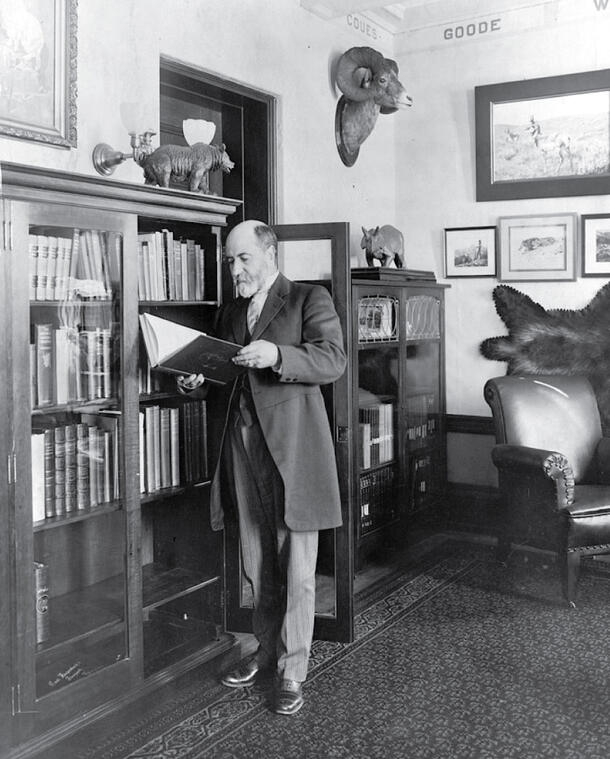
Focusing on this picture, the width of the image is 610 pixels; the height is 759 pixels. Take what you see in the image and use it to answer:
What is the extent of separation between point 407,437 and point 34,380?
284 centimetres

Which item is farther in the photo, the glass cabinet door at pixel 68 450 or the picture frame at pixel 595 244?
Result: the picture frame at pixel 595 244

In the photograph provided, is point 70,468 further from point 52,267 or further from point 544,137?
point 544,137

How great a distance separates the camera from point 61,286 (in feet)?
8.96

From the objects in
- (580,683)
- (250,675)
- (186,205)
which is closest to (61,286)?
(186,205)

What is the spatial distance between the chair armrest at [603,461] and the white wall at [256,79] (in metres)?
1.88

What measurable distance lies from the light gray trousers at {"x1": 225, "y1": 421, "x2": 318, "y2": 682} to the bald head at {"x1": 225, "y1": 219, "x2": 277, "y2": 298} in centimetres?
54

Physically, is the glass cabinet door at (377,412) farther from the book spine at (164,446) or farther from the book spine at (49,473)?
the book spine at (49,473)

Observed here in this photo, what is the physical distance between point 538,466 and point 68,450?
241 cm

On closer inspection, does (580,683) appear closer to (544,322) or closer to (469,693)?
(469,693)

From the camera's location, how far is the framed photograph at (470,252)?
211 inches

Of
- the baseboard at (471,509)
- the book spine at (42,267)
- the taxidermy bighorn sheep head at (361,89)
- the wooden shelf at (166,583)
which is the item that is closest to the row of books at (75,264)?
the book spine at (42,267)

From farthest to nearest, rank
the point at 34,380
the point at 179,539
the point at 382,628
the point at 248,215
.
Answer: the point at 248,215 < the point at 382,628 < the point at 179,539 < the point at 34,380

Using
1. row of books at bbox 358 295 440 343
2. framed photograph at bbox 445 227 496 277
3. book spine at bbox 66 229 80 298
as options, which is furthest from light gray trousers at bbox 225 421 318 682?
framed photograph at bbox 445 227 496 277

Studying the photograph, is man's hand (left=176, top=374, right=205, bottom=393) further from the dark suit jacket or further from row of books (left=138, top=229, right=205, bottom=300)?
row of books (left=138, top=229, right=205, bottom=300)
